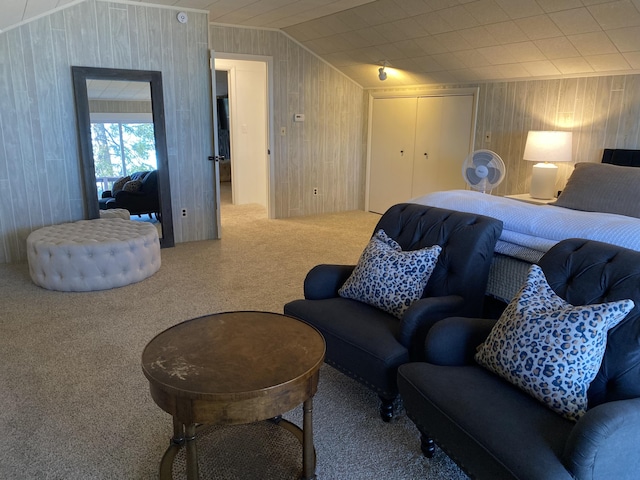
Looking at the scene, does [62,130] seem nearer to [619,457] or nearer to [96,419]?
[96,419]

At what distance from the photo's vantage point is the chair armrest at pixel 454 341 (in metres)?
1.89

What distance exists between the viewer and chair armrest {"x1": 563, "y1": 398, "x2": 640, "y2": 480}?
131cm

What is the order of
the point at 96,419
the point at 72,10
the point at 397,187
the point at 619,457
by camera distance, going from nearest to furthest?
the point at 619,457 < the point at 96,419 < the point at 72,10 < the point at 397,187

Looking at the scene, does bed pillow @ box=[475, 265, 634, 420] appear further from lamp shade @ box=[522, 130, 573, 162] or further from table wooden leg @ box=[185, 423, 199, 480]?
lamp shade @ box=[522, 130, 573, 162]

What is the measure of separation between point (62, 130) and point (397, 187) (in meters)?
4.18

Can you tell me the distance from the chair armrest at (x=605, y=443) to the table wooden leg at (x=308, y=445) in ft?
2.66

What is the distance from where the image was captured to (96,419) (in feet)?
7.15

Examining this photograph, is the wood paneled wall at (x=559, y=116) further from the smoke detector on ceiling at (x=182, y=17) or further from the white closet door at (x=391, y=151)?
the smoke detector on ceiling at (x=182, y=17)

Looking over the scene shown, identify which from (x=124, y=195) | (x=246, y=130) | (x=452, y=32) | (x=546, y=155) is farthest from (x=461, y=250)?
(x=246, y=130)

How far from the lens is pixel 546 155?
4426mm

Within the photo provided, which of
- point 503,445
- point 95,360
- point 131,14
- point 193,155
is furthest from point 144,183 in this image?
point 503,445

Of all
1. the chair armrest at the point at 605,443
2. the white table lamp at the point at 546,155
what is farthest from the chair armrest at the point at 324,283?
the white table lamp at the point at 546,155

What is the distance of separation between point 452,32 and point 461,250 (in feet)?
9.88

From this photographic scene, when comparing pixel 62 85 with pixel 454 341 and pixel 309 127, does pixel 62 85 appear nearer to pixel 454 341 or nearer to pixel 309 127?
pixel 309 127
